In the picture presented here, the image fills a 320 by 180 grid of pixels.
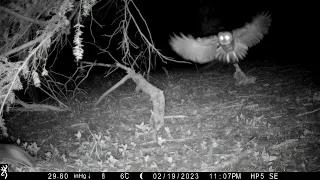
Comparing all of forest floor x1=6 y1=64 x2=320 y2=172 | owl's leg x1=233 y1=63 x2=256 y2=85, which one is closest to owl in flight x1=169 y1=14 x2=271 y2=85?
owl's leg x1=233 y1=63 x2=256 y2=85

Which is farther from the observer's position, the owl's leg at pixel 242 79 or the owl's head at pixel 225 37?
the owl's leg at pixel 242 79

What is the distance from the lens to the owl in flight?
24.2 ft

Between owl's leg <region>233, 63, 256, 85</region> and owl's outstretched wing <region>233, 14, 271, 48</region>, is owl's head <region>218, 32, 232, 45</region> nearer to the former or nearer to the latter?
owl's outstretched wing <region>233, 14, 271, 48</region>

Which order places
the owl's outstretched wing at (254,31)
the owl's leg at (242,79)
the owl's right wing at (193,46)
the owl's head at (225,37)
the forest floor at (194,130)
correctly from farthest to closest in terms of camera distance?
the owl's leg at (242,79), the owl's right wing at (193,46), the owl's outstretched wing at (254,31), the owl's head at (225,37), the forest floor at (194,130)

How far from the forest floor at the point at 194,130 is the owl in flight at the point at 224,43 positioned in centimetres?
103

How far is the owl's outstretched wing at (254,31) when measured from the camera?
734 centimetres

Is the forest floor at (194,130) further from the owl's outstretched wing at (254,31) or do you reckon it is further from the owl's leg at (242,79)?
the owl's outstretched wing at (254,31)

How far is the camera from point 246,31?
7484 millimetres

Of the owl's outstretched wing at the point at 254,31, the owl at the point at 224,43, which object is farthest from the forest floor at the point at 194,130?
the owl's outstretched wing at the point at 254,31

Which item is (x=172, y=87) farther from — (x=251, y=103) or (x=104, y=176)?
(x=104, y=176)

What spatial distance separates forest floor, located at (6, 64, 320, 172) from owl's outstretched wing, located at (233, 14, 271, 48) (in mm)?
1326

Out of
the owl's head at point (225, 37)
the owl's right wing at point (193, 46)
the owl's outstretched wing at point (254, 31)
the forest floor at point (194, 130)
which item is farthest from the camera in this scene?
the owl's right wing at point (193, 46)

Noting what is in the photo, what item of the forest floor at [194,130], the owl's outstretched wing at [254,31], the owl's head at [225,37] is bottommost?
the forest floor at [194,130]

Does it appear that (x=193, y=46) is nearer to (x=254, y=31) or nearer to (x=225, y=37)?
(x=225, y=37)
